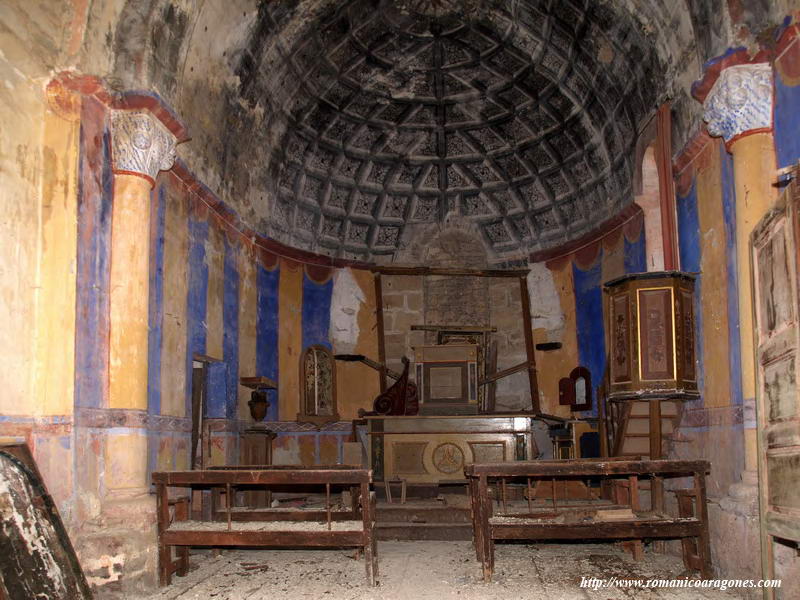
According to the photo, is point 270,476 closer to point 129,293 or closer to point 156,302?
point 129,293

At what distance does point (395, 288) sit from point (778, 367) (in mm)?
9980

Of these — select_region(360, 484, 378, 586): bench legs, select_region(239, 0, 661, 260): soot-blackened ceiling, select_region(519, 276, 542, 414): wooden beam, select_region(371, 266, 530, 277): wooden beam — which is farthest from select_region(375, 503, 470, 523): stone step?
select_region(239, 0, 661, 260): soot-blackened ceiling

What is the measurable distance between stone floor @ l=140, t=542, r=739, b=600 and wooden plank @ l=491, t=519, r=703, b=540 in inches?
17.8

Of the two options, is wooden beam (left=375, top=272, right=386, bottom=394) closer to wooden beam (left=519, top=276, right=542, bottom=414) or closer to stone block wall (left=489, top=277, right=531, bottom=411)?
stone block wall (left=489, top=277, right=531, bottom=411)

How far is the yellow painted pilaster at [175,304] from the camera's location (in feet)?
28.6

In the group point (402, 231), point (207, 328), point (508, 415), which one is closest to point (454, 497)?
point (508, 415)

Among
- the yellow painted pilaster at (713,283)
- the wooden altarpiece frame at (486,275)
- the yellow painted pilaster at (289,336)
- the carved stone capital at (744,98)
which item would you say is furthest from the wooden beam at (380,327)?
the carved stone capital at (744,98)

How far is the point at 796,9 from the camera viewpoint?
6270 millimetres

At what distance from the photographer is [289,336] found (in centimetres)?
1298

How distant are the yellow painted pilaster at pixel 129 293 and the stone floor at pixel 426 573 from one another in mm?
1929

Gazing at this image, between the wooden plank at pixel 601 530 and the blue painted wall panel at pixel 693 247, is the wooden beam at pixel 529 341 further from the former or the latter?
the wooden plank at pixel 601 530

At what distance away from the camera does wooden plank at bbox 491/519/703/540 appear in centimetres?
627

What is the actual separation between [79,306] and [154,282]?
1656mm

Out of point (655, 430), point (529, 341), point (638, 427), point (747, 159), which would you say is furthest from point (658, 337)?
point (529, 341)
